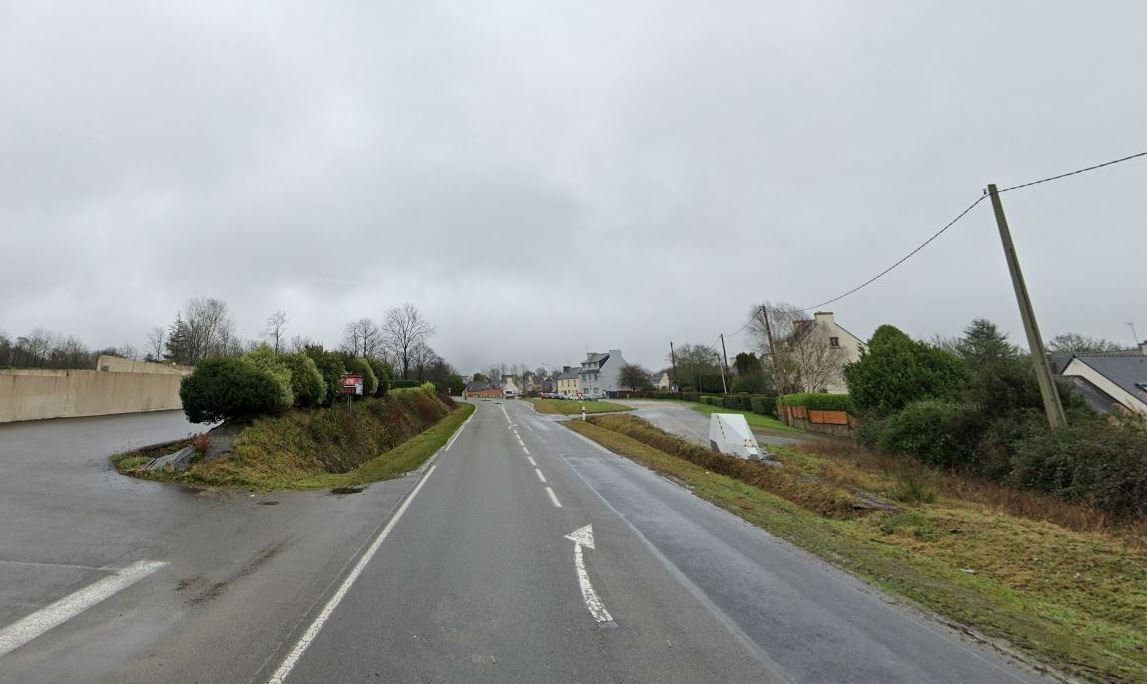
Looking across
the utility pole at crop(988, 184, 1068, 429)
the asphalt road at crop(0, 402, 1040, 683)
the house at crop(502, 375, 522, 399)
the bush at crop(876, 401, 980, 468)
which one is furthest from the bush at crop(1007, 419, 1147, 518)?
the house at crop(502, 375, 522, 399)

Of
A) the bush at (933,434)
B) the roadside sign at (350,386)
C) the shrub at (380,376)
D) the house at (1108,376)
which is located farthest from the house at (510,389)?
the bush at (933,434)

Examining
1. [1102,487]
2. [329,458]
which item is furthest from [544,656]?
[329,458]

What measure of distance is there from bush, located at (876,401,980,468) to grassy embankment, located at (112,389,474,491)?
1625cm

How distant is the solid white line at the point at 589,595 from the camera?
5.07 meters

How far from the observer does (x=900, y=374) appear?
70.0 ft

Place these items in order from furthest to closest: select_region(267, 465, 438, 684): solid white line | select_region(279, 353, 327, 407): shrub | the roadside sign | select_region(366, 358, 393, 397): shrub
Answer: select_region(366, 358, 393, 397): shrub < the roadside sign < select_region(279, 353, 327, 407): shrub < select_region(267, 465, 438, 684): solid white line

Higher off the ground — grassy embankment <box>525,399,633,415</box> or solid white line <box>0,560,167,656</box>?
grassy embankment <box>525,399,633,415</box>

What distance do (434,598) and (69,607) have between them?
3.45 meters

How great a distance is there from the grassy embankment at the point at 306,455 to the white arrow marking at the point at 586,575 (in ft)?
24.4

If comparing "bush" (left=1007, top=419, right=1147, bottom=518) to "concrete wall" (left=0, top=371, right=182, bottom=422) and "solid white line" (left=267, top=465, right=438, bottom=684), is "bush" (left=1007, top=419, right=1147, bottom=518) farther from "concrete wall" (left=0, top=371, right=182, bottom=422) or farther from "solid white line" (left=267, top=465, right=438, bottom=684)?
"concrete wall" (left=0, top=371, right=182, bottom=422)

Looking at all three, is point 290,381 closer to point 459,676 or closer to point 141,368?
point 459,676

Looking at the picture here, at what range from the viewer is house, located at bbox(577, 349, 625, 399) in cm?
11494

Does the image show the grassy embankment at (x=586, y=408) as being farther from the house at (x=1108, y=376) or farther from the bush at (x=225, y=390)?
the bush at (x=225, y=390)

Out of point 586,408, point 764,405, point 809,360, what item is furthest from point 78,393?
point 809,360
